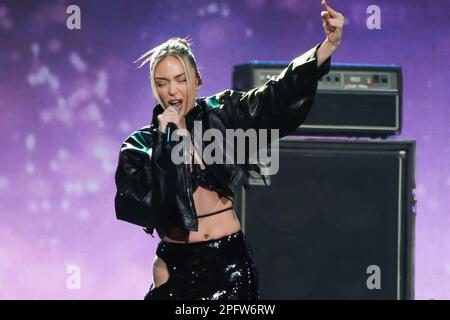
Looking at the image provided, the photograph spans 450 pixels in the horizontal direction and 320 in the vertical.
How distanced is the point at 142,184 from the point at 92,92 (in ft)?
5.27

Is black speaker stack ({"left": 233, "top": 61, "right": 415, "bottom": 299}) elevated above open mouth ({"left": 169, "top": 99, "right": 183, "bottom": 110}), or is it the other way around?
open mouth ({"left": 169, "top": 99, "right": 183, "bottom": 110})

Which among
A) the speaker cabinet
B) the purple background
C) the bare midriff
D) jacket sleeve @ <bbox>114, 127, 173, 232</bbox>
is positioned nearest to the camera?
jacket sleeve @ <bbox>114, 127, 173, 232</bbox>

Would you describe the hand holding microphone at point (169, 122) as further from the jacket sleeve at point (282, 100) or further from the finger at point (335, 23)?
the finger at point (335, 23)

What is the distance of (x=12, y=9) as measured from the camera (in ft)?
12.3

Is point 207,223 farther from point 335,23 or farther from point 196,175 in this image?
point 335,23

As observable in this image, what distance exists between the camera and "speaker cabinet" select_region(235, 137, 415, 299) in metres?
3.20

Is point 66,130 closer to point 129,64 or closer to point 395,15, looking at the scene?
point 129,64

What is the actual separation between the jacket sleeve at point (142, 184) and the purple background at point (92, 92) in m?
1.49

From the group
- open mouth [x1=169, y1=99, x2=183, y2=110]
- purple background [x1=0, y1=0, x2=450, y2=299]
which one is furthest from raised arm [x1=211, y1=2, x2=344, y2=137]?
purple background [x1=0, y1=0, x2=450, y2=299]

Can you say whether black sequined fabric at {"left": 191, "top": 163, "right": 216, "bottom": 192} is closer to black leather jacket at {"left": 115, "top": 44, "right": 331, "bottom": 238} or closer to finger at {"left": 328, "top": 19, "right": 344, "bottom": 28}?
black leather jacket at {"left": 115, "top": 44, "right": 331, "bottom": 238}

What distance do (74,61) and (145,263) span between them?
0.85 m

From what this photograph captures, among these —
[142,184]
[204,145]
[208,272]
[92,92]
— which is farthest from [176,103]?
[92,92]
